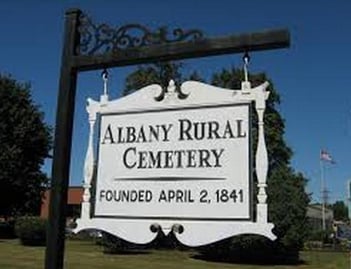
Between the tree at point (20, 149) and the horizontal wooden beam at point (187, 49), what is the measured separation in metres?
45.7

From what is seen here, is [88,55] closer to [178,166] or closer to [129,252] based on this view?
[178,166]

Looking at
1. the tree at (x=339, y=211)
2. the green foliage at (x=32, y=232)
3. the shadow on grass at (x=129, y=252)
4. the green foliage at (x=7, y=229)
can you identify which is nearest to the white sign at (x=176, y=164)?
the shadow on grass at (x=129, y=252)

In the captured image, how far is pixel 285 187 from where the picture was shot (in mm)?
41406

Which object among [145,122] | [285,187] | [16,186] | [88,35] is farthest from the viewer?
[16,186]

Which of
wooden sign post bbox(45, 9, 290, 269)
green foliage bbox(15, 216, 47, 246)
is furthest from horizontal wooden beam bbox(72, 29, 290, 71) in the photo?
green foliage bbox(15, 216, 47, 246)

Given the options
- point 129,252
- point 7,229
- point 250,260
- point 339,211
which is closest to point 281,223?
point 250,260

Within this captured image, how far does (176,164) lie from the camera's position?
4.04m

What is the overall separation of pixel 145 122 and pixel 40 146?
1939 inches

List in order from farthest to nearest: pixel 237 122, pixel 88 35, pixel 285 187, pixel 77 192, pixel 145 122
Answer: pixel 77 192 < pixel 285 187 < pixel 88 35 < pixel 145 122 < pixel 237 122

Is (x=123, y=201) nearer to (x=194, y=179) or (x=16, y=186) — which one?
(x=194, y=179)

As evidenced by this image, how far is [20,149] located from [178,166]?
47.6m

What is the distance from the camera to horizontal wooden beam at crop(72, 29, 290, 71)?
3971 mm

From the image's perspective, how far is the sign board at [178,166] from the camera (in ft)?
12.6

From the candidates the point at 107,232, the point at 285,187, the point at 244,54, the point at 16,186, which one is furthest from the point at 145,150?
the point at 16,186
